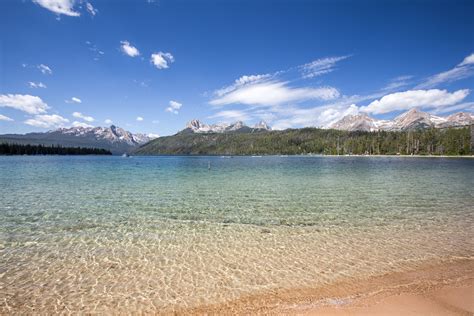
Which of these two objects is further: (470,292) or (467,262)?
(467,262)

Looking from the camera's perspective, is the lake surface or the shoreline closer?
the shoreline

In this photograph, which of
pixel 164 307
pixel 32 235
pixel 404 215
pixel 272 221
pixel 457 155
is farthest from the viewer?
pixel 457 155

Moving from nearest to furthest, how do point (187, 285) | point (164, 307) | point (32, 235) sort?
point (164, 307) → point (187, 285) → point (32, 235)

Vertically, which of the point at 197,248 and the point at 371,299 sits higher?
the point at 371,299

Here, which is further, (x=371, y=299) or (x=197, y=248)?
(x=197, y=248)

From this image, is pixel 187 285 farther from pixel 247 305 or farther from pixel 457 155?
pixel 457 155

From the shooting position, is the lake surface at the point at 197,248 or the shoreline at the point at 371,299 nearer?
the shoreline at the point at 371,299

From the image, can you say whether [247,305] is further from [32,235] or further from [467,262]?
[32,235]

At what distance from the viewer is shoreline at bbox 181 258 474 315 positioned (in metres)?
7.68

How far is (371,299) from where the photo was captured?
8.29 m

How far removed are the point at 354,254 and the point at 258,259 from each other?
463 cm

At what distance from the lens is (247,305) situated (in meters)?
8.16

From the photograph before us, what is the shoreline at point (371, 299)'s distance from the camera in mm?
7684

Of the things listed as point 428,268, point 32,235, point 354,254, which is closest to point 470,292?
point 428,268
